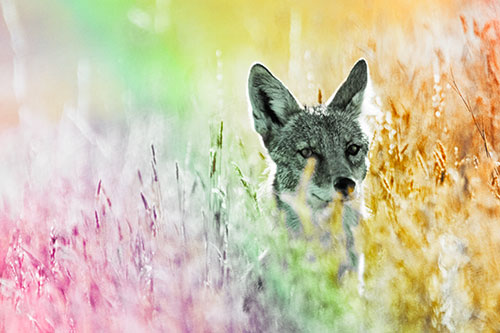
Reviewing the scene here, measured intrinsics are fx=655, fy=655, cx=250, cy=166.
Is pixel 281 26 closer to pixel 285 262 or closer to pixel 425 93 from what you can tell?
pixel 425 93

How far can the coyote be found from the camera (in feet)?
11.0

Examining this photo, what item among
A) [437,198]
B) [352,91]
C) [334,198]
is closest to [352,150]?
[352,91]

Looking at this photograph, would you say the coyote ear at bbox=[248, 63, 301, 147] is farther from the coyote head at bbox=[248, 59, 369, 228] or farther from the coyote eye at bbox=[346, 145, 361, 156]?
the coyote eye at bbox=[346, 145, 361, 156]

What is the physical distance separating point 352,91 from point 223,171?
0.95 metres

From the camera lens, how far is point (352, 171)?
136 inches

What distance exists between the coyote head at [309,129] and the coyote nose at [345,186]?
0.09 metres

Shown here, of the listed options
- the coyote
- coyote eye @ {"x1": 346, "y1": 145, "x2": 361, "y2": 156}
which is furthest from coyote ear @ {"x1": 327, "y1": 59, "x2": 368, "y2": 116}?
coyote eye @ {"x1": 346, "y1": 145, "x2": 361, "y2": 156}

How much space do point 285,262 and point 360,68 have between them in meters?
1.52

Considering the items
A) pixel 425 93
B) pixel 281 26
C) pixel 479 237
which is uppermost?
pixel 281 26

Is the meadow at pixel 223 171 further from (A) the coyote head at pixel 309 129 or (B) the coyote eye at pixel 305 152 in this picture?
(B) the coyote eye at pixel 305 152

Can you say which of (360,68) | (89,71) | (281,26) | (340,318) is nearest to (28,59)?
(89,71)

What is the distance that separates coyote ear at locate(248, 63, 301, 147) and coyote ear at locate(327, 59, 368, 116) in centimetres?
23

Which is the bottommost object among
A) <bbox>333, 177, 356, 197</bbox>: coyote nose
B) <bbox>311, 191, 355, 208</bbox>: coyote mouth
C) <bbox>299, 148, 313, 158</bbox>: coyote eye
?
<bbox>311, 191, 355, 208</bbox>: coyote mouth

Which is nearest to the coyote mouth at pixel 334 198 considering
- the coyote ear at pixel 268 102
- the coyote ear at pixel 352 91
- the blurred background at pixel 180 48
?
the coyote ear at pixel 268 102
